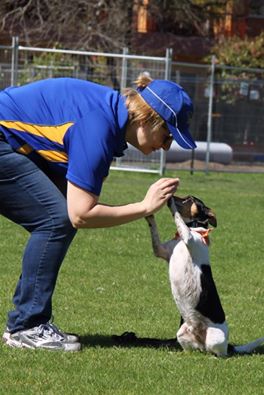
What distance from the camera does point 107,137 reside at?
17.4 ft

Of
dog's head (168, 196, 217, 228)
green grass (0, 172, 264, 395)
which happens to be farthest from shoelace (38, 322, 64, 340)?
dog's head (168, 196, 217, 228)

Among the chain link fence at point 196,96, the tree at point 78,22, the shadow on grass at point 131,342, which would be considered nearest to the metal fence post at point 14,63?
the chain link fence at point 196,96

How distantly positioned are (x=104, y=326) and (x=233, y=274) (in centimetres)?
282

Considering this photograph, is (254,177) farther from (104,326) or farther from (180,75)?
(104,326)

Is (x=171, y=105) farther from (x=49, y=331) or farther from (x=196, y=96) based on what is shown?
(x=196, y=96)

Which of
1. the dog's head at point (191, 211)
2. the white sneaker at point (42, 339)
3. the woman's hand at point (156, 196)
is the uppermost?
the woman's hand at point (156, 196)

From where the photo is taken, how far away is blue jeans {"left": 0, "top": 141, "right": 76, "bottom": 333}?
5.61 metres

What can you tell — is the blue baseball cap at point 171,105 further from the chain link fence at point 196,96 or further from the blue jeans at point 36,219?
the chain link fence at point 196,96

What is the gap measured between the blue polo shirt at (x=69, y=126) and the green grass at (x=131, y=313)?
1.04 meters

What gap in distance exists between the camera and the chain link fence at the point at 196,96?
2044 centimetres

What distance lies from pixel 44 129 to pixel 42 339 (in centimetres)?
127

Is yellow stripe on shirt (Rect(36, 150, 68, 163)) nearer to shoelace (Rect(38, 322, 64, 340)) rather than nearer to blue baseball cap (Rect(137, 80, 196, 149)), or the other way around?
blue baseball cap (Rect(137, 80, 196, 149))

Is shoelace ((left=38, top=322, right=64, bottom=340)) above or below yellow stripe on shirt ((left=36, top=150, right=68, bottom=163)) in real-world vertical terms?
below

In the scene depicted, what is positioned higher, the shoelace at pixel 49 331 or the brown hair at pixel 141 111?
the brown hair at pixel 141 111
